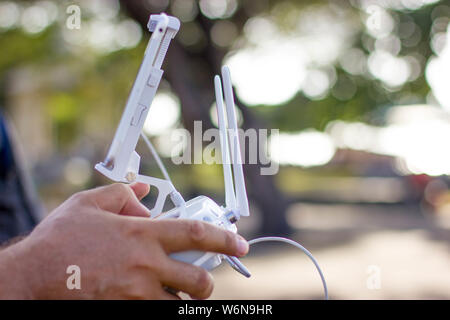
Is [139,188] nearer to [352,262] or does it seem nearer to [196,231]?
[196,231]

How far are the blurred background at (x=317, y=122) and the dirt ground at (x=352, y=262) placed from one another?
23 millimetres

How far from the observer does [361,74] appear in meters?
13.7

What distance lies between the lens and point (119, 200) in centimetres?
78

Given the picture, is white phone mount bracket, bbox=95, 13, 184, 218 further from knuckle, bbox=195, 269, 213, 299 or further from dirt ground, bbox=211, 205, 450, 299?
dirt ground, bbox=211, 205, 450, 299

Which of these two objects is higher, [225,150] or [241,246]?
[225,150]

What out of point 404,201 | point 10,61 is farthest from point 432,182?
point 10,61

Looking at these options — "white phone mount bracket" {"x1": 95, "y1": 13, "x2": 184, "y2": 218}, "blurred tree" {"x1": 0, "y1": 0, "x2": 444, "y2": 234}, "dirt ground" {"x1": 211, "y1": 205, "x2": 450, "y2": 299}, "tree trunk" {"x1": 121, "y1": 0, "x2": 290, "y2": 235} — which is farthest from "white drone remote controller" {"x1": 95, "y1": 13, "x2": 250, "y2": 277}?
"tree trunk" {"x1": 121, "y1": 0, "x2": 290, "y2": 235}

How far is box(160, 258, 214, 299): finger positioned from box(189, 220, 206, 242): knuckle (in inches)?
1.6

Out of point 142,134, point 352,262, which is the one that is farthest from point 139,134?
point 352,262

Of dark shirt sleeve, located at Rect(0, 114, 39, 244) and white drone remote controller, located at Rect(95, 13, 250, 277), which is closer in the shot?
white drone remote controller, located at Rect(95, 13, 250, 277)

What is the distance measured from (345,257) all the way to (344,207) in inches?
163

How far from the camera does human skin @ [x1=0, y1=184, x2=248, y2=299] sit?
27.3 inches

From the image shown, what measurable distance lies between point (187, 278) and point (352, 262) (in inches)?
198
